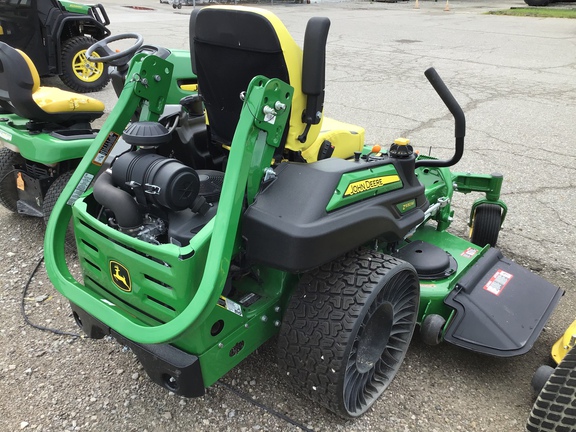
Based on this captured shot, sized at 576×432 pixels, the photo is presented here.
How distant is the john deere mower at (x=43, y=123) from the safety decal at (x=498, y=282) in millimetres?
2206

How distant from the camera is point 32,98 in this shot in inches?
118

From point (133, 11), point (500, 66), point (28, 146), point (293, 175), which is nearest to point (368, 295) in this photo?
point (293, 175)

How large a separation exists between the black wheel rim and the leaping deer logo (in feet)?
2.87

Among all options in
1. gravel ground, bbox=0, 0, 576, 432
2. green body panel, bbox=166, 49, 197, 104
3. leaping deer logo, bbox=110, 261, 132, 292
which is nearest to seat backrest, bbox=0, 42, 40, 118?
green body panel, bbox=166, 49, 197, 104

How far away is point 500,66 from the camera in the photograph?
9281 millimetres

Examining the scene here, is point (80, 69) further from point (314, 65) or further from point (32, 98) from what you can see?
point (314, 65)

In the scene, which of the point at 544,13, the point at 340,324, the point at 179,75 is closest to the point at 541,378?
the point at 340,324

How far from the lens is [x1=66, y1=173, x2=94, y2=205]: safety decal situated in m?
2.16

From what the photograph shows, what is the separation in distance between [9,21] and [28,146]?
13.5ft

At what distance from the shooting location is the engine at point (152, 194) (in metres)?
1.84

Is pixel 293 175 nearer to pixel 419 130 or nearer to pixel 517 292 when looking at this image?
pixel 517 292

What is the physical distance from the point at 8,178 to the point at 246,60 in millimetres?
2400

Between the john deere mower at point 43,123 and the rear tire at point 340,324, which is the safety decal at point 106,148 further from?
the rear tire at point 340,324

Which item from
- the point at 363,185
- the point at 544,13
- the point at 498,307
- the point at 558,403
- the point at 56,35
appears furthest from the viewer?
the point at 544,13
